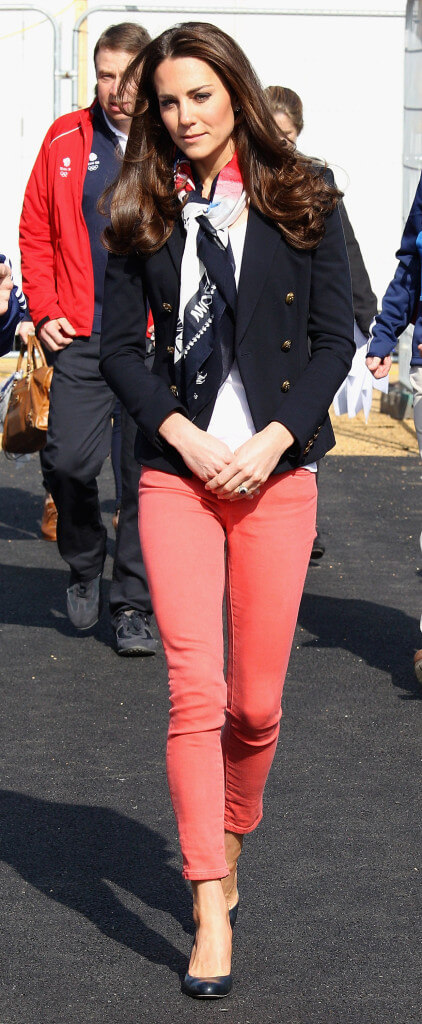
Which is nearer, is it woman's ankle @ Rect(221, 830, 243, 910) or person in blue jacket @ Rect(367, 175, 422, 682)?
woman's ankle @ Rect(221, 830, 243, 910)

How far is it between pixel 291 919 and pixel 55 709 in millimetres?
1791

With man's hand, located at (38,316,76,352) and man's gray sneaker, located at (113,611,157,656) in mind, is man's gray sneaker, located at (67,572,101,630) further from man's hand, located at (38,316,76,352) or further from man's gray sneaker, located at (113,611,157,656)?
man's hand, located at (38,316,76,352)

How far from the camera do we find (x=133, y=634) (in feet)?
19.6

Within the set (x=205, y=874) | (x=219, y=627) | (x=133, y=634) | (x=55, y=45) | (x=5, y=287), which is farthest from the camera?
(x=55, y=45)

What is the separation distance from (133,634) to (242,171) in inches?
112

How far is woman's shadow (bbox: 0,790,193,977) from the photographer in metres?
3.64

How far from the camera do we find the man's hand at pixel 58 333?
6031 mm

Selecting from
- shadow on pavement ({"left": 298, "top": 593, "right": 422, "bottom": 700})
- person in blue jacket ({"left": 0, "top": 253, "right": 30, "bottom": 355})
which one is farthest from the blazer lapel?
shadow on pavement ({"left": 298, "top": 593, "right": 422, "bottom": 700})

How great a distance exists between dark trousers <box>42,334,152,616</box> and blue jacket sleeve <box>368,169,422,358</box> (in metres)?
1.03

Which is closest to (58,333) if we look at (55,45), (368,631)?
(368,631)

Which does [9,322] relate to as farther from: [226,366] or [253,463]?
[253,463]

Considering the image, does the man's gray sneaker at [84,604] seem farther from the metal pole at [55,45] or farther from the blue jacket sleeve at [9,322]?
the metal pole at [55,45]

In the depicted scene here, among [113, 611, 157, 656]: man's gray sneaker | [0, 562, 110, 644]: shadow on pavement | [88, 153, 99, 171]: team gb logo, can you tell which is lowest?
[0, 562, 110, 644]: shadow on pavement

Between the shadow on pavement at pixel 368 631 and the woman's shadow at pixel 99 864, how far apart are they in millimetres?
1649
